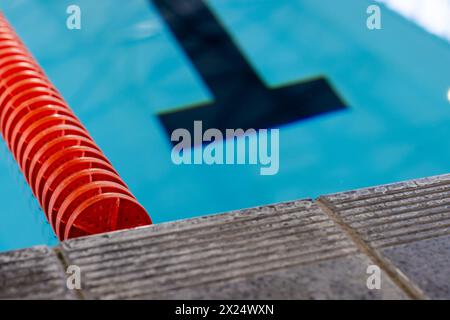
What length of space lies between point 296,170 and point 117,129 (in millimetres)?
1152

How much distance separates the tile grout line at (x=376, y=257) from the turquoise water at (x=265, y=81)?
6.73 ft

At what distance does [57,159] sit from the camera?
3336mm

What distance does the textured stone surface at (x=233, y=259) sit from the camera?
1.95 meters

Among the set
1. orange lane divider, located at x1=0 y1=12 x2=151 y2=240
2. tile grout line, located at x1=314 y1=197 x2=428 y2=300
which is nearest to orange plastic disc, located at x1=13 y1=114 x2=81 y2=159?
orange lane divider, located at x1=0 y1=12 x2=151 y2=240

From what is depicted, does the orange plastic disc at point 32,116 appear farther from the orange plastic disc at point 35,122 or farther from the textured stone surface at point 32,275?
the textured stone surface at point 32,275

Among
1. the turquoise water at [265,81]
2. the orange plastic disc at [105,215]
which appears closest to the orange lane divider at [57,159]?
the orange plastic disc at [105,215]

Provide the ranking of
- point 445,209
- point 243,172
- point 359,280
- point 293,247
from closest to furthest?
point 359,280 < point 293,247 < point 445,209 < point 243,172

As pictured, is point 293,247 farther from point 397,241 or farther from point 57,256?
point 57,256

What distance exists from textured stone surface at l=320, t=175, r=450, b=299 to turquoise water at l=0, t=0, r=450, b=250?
199 centimetres

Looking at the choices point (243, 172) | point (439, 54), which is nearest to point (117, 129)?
point (243, 172)

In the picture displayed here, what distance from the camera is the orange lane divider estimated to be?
2.86 m

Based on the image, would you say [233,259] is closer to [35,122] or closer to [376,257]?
[376,257]

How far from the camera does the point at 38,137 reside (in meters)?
3.57
